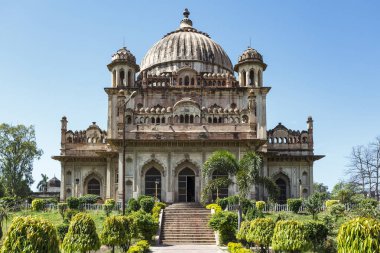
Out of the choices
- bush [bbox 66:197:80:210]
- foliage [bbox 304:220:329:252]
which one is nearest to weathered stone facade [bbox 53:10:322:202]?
bush [bbox 66:197:80:210]

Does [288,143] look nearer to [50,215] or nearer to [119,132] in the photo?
[119,132]

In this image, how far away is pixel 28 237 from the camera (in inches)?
392

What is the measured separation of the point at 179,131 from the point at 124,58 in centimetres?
911

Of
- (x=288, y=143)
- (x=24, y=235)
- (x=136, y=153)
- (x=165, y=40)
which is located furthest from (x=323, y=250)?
(x=165, y=40)

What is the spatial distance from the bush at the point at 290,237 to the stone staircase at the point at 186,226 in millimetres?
7604

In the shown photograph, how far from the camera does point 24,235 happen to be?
33.1ft

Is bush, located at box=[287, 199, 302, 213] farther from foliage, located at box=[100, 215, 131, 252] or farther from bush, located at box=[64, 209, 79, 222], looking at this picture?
foliage, located at box=[100, 215, 131, 252]

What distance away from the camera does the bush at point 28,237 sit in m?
9.95

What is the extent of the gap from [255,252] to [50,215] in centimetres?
1393

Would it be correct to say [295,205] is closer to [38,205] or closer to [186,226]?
[186,226]

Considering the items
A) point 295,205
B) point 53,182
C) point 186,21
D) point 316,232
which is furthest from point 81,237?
point 53,182

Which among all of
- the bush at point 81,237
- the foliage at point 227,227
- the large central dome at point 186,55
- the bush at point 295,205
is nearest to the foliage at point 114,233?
the bush at point 81,237

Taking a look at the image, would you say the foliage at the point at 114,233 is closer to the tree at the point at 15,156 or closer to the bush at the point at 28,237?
the bush at the point at 28,237

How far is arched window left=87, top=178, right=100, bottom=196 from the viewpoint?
38.5m
